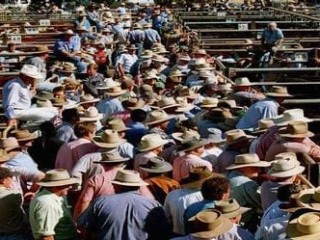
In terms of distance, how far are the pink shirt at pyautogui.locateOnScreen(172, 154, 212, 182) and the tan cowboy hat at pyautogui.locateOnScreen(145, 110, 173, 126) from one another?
1.71 meters

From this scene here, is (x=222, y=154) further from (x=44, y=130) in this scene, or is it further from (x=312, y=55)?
(x=312, y=55)

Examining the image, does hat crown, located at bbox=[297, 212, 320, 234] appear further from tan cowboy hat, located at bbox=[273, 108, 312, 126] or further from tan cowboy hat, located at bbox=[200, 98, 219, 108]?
tan cowboy hat, located at bbox=[200, 98, 219, 108]

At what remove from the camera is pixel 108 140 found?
8984mm

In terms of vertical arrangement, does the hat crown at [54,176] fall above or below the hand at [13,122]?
above

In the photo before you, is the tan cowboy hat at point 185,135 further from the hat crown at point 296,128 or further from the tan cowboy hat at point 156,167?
the hat crown at point 296,128

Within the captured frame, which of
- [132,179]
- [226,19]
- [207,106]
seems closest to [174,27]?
[226,19]

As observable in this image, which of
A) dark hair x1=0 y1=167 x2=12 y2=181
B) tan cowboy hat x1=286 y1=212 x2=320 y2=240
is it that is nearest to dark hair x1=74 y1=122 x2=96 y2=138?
dark hair x1=0 y1=167 x2=12 y2=181

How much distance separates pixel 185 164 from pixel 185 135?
2.77ft

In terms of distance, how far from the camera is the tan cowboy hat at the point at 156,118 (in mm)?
10336

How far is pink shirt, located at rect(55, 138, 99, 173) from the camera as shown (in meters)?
9.25

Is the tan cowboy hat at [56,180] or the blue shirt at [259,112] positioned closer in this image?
the tan cowboy hat at [56,180]

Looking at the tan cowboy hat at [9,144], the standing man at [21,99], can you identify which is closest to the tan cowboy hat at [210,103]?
the standing man at [21,99]

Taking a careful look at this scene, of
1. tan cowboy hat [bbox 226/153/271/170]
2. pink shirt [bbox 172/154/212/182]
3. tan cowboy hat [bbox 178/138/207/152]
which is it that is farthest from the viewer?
tan cowboy hat [bbox 178/138/207/152]

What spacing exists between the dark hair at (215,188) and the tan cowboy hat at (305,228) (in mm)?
938
